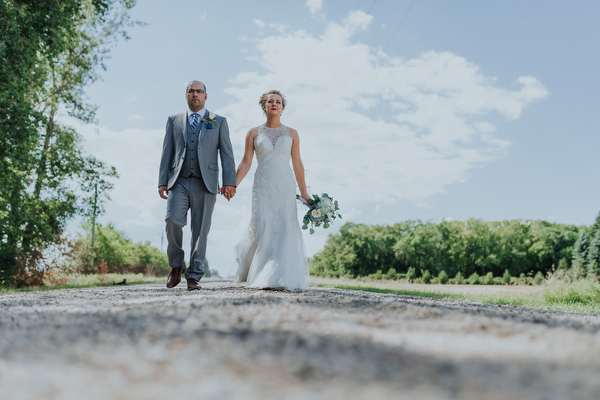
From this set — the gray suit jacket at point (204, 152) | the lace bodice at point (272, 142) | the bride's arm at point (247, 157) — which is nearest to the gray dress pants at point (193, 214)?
the gray suit jacket at point (204, 152)

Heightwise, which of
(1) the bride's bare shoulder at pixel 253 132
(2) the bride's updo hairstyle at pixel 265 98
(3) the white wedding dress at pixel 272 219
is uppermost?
(2) the bride's updo hairstyle at pixel 265 98

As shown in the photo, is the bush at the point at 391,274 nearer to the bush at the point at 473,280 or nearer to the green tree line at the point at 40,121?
the bush at the point at 473,280

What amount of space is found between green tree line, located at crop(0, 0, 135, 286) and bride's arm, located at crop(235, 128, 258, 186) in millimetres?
9091

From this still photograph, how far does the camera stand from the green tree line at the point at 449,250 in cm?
5672

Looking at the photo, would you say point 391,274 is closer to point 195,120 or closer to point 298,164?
point 298,164

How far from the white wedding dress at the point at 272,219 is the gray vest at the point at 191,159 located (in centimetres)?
87

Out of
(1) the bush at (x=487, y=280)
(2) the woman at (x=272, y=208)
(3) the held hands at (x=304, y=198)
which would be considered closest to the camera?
(2) the woman at (x=272, y=208)

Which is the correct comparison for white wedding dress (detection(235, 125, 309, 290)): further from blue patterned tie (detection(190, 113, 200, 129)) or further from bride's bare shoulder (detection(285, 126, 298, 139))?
blue patterned tie (detection(190, 113, 200, 129))

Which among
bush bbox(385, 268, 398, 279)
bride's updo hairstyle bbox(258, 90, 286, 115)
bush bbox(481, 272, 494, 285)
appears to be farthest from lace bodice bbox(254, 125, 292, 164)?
bush bbox(481, 272, 494, 285)

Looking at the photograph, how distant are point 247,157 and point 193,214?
46.9 inches

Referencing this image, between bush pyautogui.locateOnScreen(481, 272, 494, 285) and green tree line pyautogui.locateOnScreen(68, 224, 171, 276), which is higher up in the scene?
green tree line pyautogui.locateOnScreen(68, 224, 171, 276)

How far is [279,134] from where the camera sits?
269 inches

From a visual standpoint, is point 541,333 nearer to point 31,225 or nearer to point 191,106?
point 191,106

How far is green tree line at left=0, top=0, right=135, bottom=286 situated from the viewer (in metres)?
13.3
